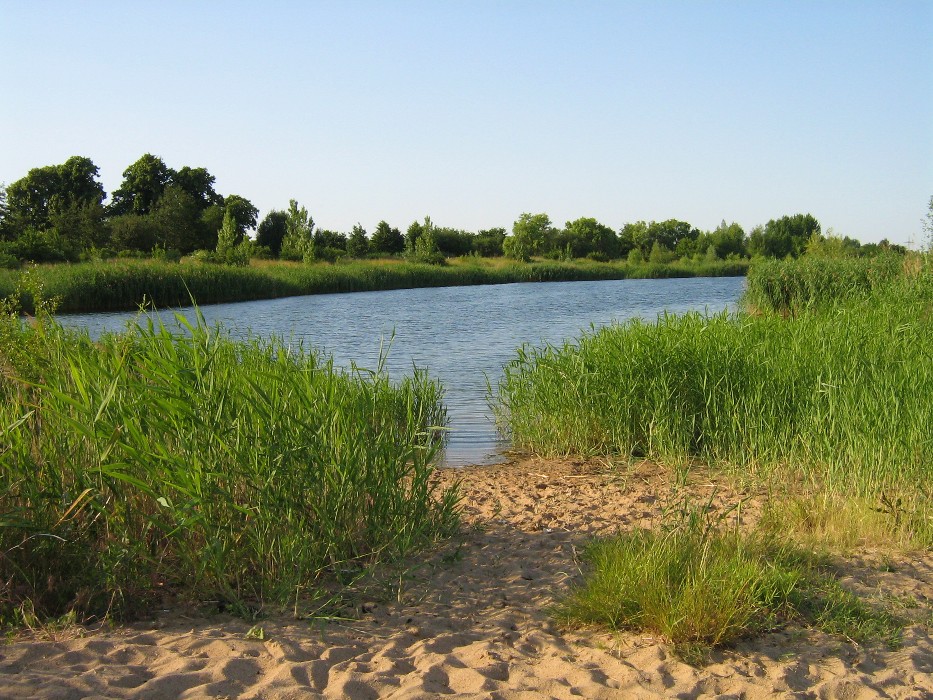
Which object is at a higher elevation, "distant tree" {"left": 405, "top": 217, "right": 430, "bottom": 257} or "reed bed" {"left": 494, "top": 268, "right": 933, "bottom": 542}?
"distant tree" {"left": 405, "top": 217, "right": 430, "bottom": 257}

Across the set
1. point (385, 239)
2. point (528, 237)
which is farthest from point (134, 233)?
point (528, 237)

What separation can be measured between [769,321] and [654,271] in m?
52.4

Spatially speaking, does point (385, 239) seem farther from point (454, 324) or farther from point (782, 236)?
point (782, 236)

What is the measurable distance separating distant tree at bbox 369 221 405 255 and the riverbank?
6.61 m

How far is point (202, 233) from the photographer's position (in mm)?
54562

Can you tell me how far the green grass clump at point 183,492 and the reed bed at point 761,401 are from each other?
2979mm

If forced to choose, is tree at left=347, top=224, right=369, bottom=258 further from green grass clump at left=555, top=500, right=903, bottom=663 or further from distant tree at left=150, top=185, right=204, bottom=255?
green grass clump at left=555, top=500, right=903, bottom=663

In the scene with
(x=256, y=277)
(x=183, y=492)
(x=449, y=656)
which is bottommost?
(x=449, y=656)

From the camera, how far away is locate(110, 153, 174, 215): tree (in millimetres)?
59438

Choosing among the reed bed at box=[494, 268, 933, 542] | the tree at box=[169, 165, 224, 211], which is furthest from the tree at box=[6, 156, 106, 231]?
the reed bed at box=[494, 268, 933, 542]

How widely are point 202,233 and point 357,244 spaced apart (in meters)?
10.5

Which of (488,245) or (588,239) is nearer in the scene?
(488,245)

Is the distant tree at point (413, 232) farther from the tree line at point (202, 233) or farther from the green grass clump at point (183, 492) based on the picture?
the green grass clump at point (183, 492)

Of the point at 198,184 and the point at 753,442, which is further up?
the point at 198,184
